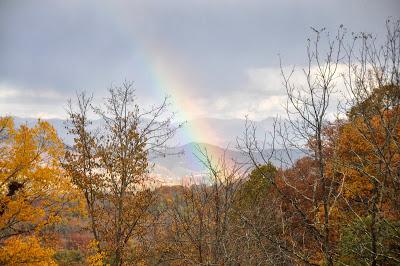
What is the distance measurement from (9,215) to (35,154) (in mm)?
2657

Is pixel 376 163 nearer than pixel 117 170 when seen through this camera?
Yes

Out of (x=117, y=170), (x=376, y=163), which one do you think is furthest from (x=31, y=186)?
(x=376, y=163)

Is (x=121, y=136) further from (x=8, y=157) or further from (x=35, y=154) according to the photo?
(x=8, y=157)

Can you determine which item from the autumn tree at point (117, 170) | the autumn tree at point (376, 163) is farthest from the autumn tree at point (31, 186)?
the autumn tree at point (376, 163)

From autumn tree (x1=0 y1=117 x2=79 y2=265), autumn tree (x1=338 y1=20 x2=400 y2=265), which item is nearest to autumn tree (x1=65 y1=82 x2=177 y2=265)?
autumn tree (x1=0 y1=117 x2=79 y2=265)

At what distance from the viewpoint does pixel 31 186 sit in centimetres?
1549

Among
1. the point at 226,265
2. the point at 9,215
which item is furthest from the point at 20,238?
the point at 226,265

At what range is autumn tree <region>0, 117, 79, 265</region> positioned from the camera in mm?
14672

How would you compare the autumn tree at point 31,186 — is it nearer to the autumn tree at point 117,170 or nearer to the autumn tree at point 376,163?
the autumn tree at point 117,170

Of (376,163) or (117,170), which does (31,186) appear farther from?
(376,163)

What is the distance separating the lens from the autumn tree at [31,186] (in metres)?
14.7

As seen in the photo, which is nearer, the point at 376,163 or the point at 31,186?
the point at 376,163

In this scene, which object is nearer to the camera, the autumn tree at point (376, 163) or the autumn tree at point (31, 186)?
the autumn tree at point (376, 163)

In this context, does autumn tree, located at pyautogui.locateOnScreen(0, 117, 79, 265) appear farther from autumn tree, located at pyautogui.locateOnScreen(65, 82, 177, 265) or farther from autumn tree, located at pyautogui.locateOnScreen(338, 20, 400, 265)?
autumn tree, located at pyautogui.locateOnScreen(338, 20, 400, 265)
